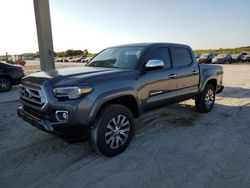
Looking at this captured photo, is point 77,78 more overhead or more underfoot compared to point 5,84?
more overhead

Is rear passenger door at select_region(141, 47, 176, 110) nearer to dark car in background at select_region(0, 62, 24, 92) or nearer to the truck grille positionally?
the truck grille

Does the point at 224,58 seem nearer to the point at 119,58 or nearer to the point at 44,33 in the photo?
the point at 44,33

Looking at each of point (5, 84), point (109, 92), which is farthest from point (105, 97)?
point (5, 84)

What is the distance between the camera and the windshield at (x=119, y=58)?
4.39 metres

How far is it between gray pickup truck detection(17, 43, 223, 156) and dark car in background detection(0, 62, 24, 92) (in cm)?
668

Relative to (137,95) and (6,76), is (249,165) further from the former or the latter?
(6,76)

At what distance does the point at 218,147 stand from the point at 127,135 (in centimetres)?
163

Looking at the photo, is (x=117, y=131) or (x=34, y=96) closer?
(x=34, y=96)

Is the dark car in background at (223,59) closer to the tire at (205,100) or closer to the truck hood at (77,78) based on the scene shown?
the tire at (205,100)

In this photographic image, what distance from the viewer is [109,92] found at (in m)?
3.59

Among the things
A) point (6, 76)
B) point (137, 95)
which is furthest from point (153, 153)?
point (6, 76)

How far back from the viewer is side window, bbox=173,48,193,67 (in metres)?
5.25

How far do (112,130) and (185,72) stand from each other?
8.25 ft

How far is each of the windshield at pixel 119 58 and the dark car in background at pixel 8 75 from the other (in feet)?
21.9
